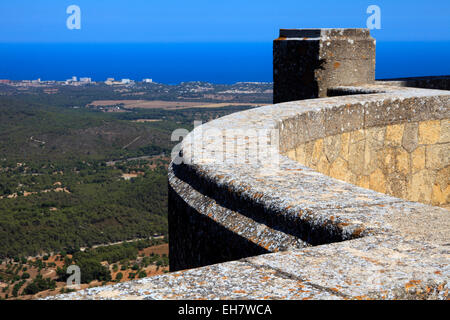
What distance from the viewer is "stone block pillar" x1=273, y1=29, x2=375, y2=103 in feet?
20.0

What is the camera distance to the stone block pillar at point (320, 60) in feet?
20.0

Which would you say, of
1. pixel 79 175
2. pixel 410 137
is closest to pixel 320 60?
pixel 410 137

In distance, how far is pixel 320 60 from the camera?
6066 mm

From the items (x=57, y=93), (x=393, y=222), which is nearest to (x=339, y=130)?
(x=393, y=222)

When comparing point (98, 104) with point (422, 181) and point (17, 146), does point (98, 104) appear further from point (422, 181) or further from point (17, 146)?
point (422, 181)

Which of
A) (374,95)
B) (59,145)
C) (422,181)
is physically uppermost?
(374,95)

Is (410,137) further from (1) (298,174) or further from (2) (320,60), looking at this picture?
(1) (298,174)

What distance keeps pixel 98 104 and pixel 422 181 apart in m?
119

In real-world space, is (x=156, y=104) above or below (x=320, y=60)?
below

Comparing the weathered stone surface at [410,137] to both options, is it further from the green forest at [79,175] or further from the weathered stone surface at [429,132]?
the green forest at [79,175]

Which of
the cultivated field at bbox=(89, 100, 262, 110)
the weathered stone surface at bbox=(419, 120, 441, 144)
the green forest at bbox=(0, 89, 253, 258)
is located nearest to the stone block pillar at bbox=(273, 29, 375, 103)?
the weathered stone surface at bbox=(419, 120, 441, 144)

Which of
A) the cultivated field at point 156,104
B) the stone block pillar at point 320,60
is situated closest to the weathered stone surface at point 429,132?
the stone block pillar at point 320,60
